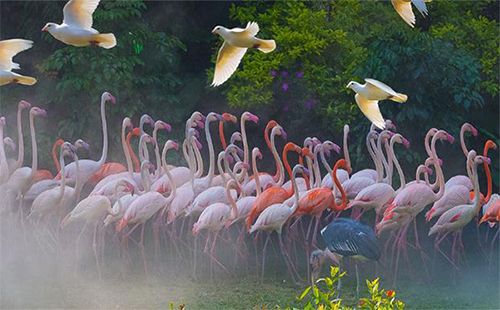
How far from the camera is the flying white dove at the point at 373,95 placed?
347cm

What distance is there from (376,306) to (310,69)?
4.97 metres

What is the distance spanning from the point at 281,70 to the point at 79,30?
4.82 meters

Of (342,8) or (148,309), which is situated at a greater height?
(342,8)

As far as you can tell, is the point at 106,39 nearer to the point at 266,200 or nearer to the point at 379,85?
the point at 379,85

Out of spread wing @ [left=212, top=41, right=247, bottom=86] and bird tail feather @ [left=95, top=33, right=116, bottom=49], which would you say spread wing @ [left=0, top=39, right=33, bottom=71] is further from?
spread wing @ [left=212, top=41, right=247, bottom=86]

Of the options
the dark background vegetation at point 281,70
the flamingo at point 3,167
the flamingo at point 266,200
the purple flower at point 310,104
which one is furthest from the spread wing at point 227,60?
the purple flower at point 310,104

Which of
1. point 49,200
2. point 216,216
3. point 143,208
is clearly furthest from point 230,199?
point 49,200

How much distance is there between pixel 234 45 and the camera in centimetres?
355

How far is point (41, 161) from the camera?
8.05 m

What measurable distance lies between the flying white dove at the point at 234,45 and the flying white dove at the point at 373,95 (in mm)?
451

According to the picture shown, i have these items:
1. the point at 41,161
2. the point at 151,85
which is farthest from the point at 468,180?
the point at 41,161

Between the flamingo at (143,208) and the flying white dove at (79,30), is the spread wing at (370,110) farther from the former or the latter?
the flamingo at (143,208)

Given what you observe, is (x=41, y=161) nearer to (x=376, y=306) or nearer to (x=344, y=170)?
(x=344, y=170)

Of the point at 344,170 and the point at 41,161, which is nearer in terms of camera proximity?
the point at 344,170
